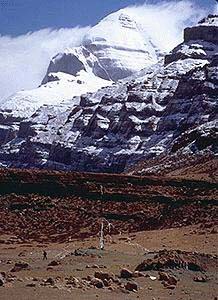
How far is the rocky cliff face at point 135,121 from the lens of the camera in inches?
4995

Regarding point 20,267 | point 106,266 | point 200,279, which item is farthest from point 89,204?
point 200,279

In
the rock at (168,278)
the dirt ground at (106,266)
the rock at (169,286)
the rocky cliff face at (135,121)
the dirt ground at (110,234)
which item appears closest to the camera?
the dirt ground at (106,266)

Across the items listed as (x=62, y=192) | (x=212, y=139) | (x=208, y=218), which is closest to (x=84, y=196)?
(x=62, y=192)

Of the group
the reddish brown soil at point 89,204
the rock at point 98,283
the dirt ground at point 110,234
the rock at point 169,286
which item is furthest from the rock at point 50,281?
the reddish brown soil at point 89,204

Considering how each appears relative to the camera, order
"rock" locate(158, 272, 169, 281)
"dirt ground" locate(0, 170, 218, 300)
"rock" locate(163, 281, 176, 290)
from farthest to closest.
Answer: "rock" locate(158, 272, 169, 281) → "dirt ground" locate(0, 170, 218, 300) → "rock" locate(163, 281, 176, 290)

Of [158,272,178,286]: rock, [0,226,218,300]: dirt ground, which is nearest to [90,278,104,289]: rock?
[0,226,218,300]: dirt ground

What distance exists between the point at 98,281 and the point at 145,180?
21.3 meters

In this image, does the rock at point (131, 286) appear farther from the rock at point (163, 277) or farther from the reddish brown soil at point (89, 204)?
the reddish brown soil at point (89, 204)

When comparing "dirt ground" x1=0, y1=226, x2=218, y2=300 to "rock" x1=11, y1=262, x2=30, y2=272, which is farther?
"rock" x1=11, y1=262, x2=30, y2=272

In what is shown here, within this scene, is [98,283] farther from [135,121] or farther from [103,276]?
[135,121]

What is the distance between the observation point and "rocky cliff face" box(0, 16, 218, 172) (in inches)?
4995

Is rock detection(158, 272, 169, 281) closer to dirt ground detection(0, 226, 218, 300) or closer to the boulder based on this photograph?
dirt ground detection(0, 226, 218, 300)

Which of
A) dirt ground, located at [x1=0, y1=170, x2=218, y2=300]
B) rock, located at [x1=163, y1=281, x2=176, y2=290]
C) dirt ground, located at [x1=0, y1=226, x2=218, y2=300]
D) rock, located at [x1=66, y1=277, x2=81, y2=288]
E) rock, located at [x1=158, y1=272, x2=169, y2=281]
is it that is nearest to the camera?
dirt ground, located at [x1=0, y1=226, x2=218, y2=300]

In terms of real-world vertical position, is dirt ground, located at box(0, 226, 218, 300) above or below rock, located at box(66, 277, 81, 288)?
below
